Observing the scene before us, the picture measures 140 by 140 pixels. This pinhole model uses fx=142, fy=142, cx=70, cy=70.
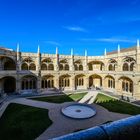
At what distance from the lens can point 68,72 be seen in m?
38.8

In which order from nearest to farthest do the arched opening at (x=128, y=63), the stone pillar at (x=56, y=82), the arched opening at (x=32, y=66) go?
the arched opening at (x=128, y=63), the arched opening at (x=32, y=66), the stone pillar at (x=56, y=82)

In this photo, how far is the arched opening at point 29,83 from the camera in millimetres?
34603

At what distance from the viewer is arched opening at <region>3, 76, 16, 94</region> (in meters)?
33.8

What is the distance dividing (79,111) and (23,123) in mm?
7367

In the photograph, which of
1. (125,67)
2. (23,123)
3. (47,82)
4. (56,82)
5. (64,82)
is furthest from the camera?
(64,82)

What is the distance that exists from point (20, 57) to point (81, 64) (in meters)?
17.4

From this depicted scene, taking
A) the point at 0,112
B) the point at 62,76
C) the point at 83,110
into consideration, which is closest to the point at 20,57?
the point at 62,76

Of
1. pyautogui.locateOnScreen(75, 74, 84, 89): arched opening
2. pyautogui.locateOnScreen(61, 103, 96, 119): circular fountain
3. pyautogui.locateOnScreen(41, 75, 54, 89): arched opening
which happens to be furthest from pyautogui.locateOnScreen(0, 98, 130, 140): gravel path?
pyautogui.locateOnScreen(75, 74, 84, 89): arched opening

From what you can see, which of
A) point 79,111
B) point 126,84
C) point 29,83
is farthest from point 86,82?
point 79,111

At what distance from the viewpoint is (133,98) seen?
96.8 feet

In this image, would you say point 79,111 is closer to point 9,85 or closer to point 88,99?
point 88,99

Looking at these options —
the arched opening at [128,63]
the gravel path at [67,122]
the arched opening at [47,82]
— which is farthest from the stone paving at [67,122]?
the arched opening at [47,82]

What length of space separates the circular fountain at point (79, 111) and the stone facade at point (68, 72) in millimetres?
14173

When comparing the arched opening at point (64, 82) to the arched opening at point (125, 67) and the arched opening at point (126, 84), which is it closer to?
the arched opening at point (126, 84)
